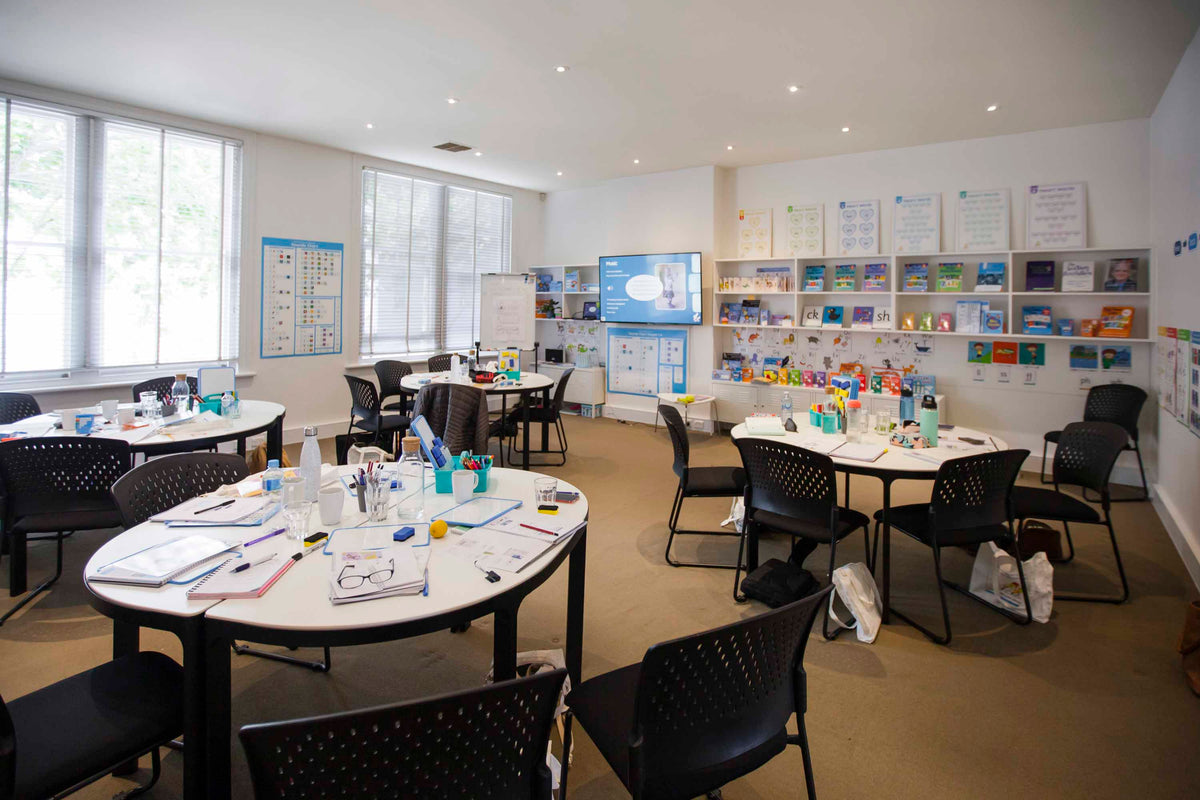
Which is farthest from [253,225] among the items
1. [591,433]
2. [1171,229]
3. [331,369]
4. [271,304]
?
[1171,229]

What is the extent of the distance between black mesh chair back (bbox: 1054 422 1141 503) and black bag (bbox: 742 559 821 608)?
1.65 metres

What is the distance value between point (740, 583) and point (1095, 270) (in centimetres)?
463

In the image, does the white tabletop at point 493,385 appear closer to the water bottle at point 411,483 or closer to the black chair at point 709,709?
the water bottle at point 411,483

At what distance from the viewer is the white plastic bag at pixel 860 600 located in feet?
9.47

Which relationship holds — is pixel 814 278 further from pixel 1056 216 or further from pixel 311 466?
pixel 311 466

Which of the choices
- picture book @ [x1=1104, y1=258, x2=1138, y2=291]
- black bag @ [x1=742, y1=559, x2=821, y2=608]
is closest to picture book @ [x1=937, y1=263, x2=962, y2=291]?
picture book @ [x1=1104, y1=258, x2=1138, y2=291]

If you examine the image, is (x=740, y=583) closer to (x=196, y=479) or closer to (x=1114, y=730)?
(x=1114, y=730)

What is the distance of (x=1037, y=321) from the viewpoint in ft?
18.2

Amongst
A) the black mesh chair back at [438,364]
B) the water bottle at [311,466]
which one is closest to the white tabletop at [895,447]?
the water bottle at [311,466]

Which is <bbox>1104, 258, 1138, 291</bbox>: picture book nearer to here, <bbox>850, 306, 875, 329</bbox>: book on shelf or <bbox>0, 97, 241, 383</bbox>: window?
<bbox>850, 306, 875, 329</bbox>: book on shelf

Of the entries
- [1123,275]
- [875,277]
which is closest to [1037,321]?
[1123,275]

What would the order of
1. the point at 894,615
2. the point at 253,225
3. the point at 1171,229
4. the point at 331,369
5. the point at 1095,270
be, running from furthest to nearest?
the point at 331,369, the point at 253,225, the point at 1095,270, the point at 1171,229, the point at 894,615

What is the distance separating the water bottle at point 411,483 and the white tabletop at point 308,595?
10.0 inches

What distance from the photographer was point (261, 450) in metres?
4.00
